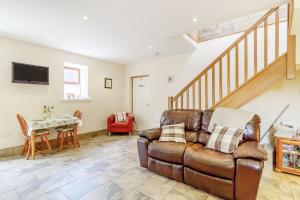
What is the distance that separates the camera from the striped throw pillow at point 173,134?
2.59 m

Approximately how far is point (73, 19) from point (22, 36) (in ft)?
5.00

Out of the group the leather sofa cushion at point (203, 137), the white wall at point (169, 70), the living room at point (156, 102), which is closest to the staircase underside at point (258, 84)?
→ the living room at point (156, 102)

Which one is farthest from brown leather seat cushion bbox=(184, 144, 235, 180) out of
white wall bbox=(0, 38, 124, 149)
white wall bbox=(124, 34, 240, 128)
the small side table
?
white wall bbox=(0, 38, 124, 149)

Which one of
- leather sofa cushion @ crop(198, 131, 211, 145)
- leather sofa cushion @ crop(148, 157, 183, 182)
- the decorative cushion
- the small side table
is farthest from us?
→ the decorative cushion

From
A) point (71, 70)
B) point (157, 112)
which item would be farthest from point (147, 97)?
point (71, 70)

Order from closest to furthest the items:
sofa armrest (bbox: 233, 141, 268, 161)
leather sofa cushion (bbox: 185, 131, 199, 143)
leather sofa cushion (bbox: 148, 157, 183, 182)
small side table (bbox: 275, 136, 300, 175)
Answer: sofa armrest (bbox: 233, 141, 268, 161) < leather sofa cushion (bbox: 148, 157, 183, 182) < small side table (bbox: 275, 136, 300, 175) < leather sofa cushion (bbox: 185, 131, 199, 143)

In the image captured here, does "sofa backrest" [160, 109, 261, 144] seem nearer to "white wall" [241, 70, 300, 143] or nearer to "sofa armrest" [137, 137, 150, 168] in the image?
"sofa armrest" [137, 137, 150, 168]

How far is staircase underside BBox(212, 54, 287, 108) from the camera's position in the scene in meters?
2.46

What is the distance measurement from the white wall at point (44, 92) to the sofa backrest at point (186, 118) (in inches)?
110

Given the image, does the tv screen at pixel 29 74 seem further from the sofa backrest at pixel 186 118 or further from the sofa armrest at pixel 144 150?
the sofa backrest at pixel 186 118

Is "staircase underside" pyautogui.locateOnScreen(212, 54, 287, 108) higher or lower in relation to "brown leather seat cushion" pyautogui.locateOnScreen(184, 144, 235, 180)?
higher

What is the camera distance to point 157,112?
5.10m

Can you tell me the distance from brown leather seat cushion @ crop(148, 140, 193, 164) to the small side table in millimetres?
1506

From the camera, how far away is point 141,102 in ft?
18.3
